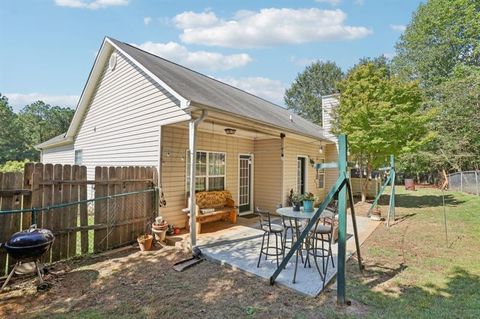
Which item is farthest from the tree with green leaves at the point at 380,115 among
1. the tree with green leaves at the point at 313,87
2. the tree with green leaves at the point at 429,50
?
the tree with green leaves at the point at 313,87

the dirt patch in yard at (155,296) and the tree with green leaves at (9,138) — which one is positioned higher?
the tree with green leaves at (9,138)

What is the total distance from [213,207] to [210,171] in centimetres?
121

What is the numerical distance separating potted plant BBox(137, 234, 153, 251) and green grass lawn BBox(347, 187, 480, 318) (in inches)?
161

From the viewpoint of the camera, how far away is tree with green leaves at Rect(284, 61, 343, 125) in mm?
37375

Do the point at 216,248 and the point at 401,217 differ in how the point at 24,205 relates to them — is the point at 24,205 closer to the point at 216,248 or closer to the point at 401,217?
the point at 216,248

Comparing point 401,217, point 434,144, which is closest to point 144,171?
point 401,217

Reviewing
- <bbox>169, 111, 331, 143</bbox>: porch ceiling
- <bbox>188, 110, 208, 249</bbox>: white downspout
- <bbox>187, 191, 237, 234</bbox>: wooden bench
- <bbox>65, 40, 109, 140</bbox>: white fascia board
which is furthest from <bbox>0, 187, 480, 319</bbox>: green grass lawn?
<bbox>65, 40, 109, 140</bbox>: white fascia board

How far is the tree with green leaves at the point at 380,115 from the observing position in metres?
10.2

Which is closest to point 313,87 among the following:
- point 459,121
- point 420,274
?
point 459,121

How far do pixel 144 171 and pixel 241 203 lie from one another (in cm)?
433

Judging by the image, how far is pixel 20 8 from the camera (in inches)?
277

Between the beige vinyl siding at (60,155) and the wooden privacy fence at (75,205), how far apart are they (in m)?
8.11

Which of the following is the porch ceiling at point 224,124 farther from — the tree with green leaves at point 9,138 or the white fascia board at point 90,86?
the tree with green leaves at point 9,138

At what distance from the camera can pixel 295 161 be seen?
35.4 feet
